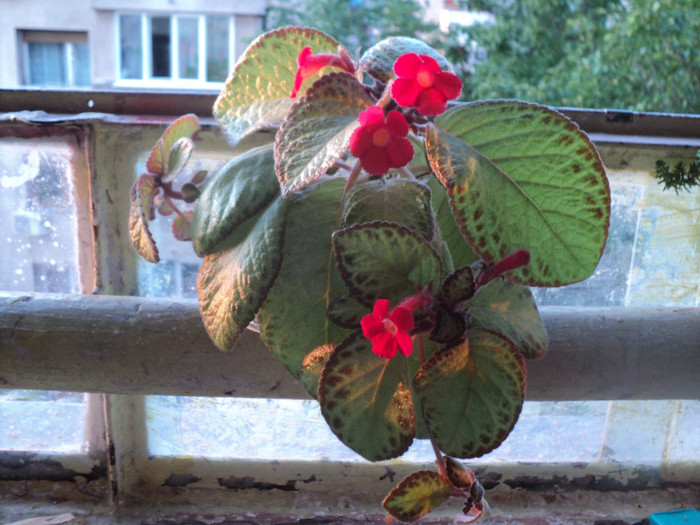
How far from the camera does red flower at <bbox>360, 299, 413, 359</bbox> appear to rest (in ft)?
0.93

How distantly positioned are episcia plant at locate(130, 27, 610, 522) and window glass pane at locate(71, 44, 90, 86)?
198cm

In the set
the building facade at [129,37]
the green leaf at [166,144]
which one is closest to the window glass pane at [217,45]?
the building facade at [129,37]

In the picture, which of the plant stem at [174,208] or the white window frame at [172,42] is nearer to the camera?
the plant stem at [174,208]

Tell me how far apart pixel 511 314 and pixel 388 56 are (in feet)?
0.58

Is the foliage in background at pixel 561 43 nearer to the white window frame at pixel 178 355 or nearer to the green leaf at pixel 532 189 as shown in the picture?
the white window frame at pixel 178 355

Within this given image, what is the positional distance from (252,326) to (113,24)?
2.03 meters

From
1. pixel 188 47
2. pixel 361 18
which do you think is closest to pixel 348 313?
pixel 361 18

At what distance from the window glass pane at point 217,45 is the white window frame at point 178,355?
151 centimetres

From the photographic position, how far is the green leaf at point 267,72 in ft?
1.40

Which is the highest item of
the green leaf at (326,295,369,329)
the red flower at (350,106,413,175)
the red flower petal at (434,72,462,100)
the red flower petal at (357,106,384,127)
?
the red flower petal at (434,72,462,100)

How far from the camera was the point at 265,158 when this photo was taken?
39cm

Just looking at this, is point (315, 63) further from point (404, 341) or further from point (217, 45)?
point (217, 45)

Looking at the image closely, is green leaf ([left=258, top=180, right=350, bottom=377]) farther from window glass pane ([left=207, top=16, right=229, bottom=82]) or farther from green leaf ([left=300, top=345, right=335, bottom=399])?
window glass pane ([left=207, top=16, right=229, bottom=82])

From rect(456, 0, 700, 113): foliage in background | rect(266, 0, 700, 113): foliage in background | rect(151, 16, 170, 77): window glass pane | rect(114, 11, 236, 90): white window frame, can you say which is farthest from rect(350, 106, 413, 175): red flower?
rect(151, 16, 170, 77): window glass pane
